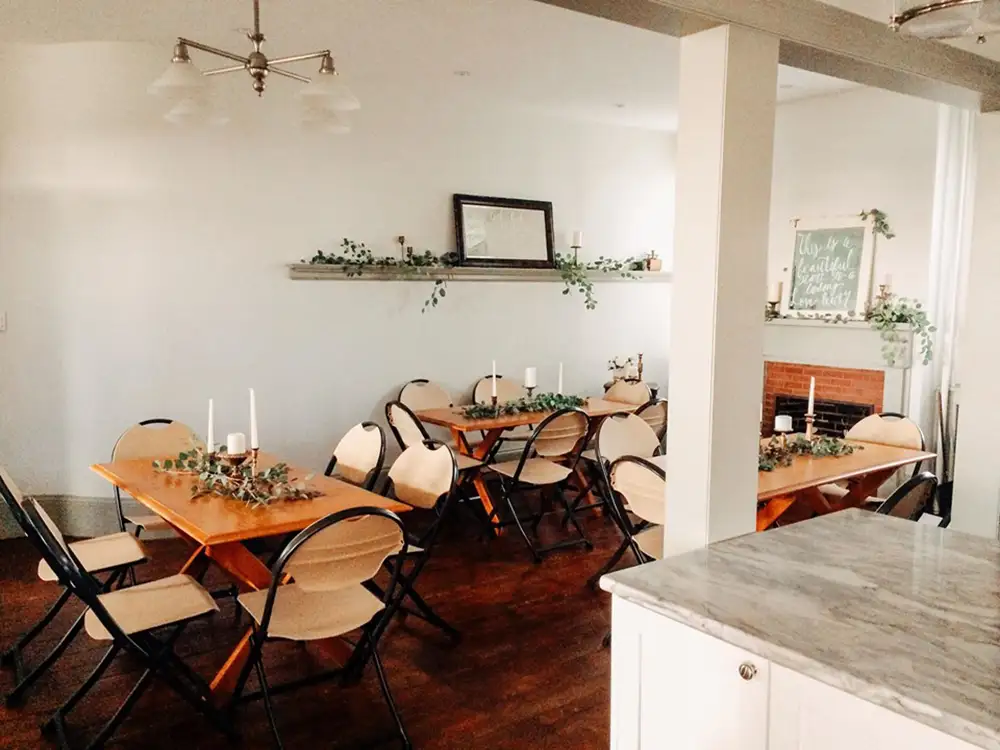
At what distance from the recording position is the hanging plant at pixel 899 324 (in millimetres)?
5770

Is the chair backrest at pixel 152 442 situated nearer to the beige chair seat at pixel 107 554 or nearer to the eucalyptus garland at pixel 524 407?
the beige chair seat at pixel 107 554

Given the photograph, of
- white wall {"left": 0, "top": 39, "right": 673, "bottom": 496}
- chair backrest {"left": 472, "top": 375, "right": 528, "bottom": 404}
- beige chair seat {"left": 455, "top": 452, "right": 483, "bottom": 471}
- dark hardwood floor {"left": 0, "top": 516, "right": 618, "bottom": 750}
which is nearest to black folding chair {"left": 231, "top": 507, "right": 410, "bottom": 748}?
dark hardwood floor {"left": 0, "top": 516, "right": 618, "bottom": 750}

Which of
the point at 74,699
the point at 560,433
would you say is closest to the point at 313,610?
the point at 74,699

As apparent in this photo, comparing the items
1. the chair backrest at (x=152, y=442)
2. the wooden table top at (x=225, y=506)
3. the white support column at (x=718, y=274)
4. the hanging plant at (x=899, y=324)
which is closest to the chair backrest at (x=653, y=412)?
the hanging plant at (x=899, y=324)

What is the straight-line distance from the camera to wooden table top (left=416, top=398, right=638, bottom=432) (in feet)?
16.2

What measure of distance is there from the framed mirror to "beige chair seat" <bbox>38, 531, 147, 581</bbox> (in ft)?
10.9

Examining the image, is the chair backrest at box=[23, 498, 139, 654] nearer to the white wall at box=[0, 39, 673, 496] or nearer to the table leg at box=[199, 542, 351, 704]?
the table leg at box=[199, 542, 351, 704]

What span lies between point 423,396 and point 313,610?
3.14m

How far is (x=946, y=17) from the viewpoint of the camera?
1617 mm

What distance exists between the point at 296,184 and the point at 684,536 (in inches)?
155

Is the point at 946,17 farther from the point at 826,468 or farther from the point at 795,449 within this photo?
the point at 795,449

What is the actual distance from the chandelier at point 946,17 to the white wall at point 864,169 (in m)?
4.05

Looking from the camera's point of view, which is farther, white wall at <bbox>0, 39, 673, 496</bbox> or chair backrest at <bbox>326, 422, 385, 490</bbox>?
white wall at <bbox>0, 39, 673, 496</bbox>

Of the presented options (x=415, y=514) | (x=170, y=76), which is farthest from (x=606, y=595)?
(x=170, y=76)
